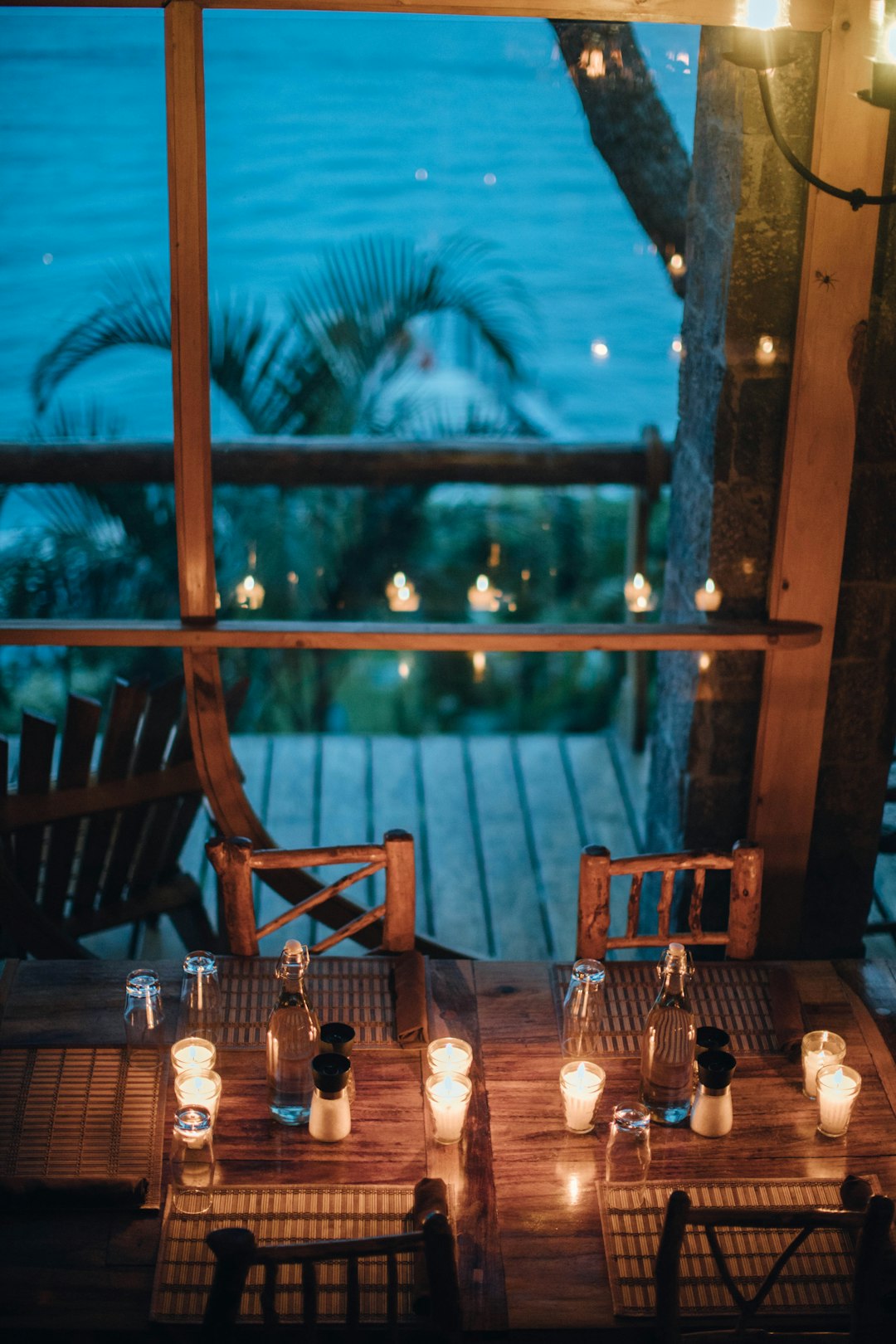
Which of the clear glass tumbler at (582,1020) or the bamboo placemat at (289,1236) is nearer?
the bamboo placemat at (289,1236)

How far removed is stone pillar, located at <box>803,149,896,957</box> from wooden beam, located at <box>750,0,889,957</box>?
6 centimetres

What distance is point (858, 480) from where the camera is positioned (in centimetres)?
281

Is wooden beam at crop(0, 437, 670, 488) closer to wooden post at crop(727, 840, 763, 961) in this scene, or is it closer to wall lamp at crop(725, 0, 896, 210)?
wooden post at crop(727, 840, 763, 961)

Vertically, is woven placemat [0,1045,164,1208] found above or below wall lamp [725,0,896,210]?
below

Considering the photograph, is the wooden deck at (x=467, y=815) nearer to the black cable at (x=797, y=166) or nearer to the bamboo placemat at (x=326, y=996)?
the bamboo placemat at (x=326, y=996)

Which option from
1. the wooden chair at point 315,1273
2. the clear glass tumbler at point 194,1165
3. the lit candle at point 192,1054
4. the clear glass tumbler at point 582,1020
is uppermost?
the clear glass tumbler at point 582,1020

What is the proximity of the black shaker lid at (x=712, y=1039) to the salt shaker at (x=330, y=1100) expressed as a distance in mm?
544

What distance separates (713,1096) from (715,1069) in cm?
5

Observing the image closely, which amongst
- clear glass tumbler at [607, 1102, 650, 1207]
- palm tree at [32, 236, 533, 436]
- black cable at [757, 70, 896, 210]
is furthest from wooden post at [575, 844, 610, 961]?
palm tree at [32, 236, 533, 436]

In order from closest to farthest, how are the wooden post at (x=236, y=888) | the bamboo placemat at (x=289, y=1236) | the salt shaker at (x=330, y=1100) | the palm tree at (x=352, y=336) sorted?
the bamboo placemat at (x=289, y=1236) < the salt shaker at (x=330, y=1100) < the wooden post at (x=236, y=888) < the palm tree at (x=352, y=336)

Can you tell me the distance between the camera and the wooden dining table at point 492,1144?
1711mm

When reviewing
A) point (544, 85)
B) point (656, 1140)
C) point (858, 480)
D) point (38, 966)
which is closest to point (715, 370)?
point (858, 480)

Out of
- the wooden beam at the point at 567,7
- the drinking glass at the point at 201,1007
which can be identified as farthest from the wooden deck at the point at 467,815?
the wooden beam at the point at 567,7

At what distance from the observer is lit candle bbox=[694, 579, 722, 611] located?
9.68ft
